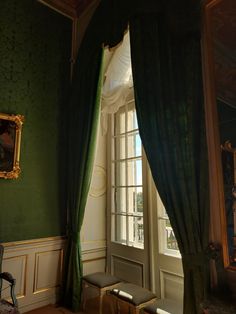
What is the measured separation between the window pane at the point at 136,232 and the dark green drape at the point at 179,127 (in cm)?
106

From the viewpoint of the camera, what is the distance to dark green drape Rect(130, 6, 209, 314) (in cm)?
163

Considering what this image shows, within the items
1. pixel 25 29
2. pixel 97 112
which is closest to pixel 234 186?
pixel 97 112

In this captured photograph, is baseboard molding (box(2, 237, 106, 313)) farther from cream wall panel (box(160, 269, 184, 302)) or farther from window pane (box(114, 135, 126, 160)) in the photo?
window pane (box(114, 135, 126, 160))

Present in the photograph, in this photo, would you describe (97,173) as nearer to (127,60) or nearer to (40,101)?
(40,101)

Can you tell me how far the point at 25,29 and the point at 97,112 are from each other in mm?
1360

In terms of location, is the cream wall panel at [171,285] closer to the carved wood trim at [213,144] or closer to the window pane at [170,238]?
the window pane at [170,238]

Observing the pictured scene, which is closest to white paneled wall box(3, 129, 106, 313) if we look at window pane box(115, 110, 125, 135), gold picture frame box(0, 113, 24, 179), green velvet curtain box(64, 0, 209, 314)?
window pane box(115, 110, 125, 135)

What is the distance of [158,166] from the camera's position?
1.88 m

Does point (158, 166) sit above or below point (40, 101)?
below

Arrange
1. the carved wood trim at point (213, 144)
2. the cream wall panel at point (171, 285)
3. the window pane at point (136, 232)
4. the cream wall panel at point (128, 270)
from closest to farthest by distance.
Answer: the carved wood trim at point (213, 144), the cream wall panel at point (171, 285), the cream wall panel at point (128, 270), the window pane at point (136, 232)

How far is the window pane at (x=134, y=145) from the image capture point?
9.57 ft

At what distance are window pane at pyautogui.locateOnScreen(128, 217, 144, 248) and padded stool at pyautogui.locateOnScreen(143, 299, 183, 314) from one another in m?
0.86

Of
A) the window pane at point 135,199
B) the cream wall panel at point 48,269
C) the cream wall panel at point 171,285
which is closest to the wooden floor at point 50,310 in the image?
the cream wall panel at point 48,269

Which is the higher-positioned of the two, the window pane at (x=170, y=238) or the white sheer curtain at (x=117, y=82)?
the white sheer curtain at (x=117, y=82)
